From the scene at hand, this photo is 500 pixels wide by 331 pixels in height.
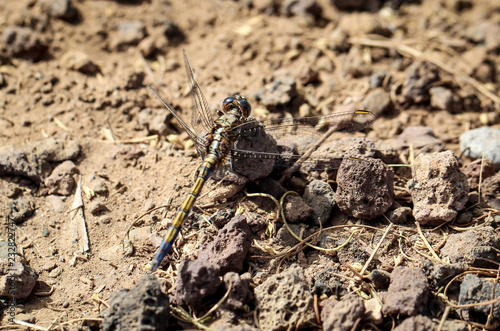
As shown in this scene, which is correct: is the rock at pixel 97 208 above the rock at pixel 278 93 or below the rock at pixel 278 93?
below

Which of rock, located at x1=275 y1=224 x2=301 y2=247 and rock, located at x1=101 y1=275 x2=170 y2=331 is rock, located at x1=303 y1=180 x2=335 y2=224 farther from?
rock, located at x1=101 y1=275 x2=170 y2=331

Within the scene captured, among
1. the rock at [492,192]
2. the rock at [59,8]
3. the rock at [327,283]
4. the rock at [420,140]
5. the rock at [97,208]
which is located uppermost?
the rock at [59,8]

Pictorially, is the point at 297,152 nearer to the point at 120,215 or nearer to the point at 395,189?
the point at 395,189

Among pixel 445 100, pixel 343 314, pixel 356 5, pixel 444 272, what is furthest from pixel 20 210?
pixel 356 5

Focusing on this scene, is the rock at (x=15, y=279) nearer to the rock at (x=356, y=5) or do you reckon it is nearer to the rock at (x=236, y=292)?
the rock at (x=236, y=292)

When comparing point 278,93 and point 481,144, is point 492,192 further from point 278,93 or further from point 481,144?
point 278,93

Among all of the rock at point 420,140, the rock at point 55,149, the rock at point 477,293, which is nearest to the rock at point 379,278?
the rock at point 477,293

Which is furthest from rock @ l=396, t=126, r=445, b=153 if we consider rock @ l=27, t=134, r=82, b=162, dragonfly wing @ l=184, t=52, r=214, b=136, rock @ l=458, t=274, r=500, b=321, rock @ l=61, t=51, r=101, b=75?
rock @ l=61, t=51, r=101, b=75
